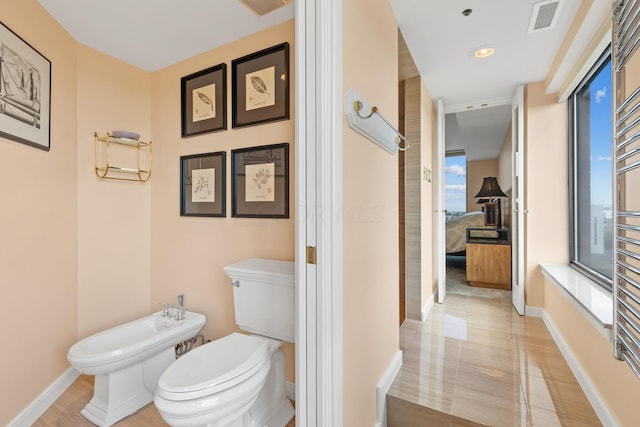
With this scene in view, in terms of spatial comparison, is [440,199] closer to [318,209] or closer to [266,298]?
[266,298]

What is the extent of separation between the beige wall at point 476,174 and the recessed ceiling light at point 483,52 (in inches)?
198

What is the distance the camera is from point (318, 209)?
3.45ft

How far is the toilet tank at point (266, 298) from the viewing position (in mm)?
1613

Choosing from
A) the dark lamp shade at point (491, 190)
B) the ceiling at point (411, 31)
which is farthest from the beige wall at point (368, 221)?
the dark lamp shade at point (491, 190)

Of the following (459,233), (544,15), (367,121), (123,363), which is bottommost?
(123,363)

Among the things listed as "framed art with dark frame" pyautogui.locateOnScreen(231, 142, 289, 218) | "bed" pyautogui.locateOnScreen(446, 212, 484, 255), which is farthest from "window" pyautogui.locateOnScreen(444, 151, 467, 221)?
"framed art with dark frame" pyautogui.locateOnScreen(231, 142, 289, 218)

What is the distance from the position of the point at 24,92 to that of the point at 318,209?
1838 millimetres

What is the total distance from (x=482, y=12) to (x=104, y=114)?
8.73 ft

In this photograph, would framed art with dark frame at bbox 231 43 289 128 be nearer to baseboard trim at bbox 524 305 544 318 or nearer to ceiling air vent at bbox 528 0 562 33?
ceiling air vent at bbox 528 0 562 33

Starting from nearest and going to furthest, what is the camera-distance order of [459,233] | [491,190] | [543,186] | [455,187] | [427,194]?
1. [543,186]
2. [427,194]
3. [491,190]
4. [459,233]
5. [455,187]

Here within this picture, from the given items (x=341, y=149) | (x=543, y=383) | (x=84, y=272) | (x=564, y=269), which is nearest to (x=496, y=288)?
(x=564, y=269)

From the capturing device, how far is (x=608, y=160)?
1.86 m

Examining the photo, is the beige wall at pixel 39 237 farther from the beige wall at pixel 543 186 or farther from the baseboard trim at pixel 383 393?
the beige wall at pixel 543 186

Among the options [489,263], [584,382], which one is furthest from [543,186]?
[584,382]
